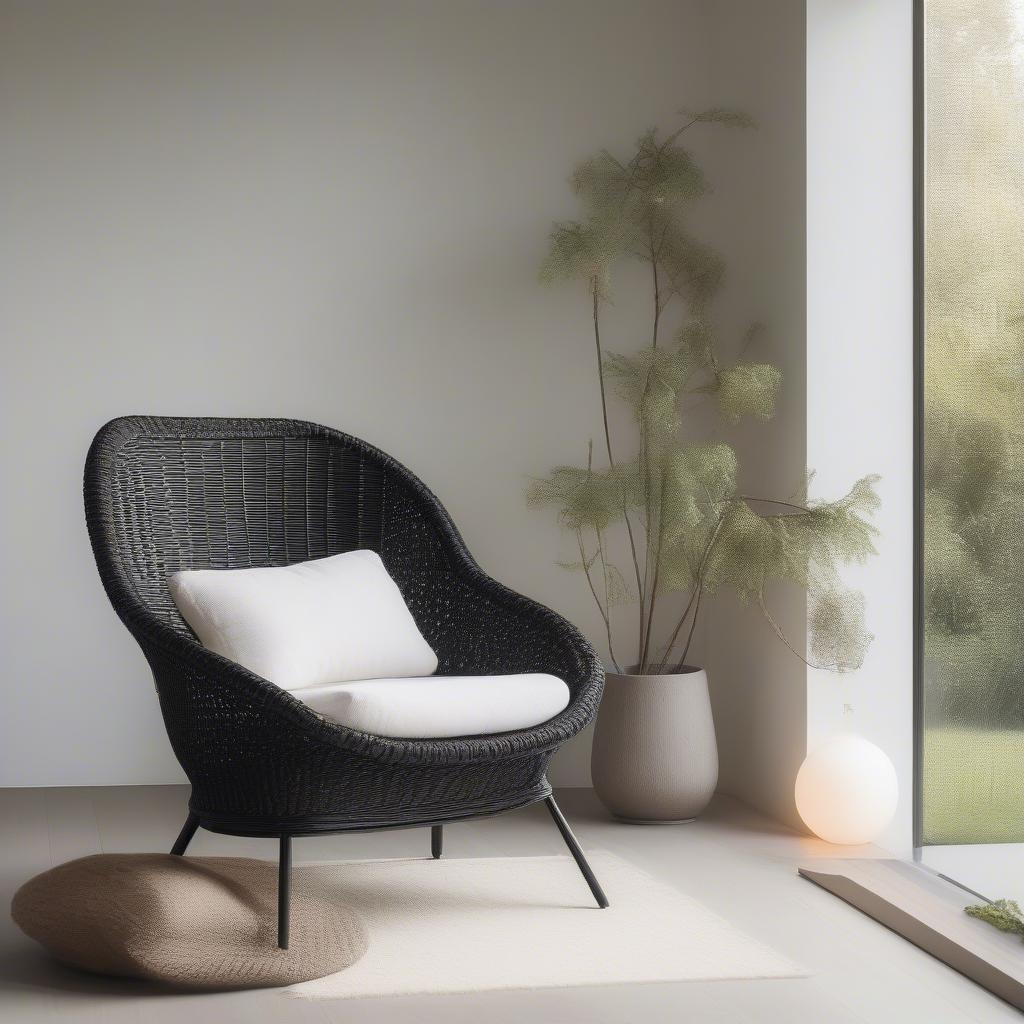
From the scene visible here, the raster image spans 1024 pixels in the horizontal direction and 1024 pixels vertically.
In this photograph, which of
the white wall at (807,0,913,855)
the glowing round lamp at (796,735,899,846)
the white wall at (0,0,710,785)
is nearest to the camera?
the glowing round lamp at (796,735,899,846)

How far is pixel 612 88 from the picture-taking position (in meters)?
3.97

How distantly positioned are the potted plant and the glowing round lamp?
0.21 m

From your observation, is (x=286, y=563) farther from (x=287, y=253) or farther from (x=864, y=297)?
(x=864, y=297)

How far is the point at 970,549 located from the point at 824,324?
699mm

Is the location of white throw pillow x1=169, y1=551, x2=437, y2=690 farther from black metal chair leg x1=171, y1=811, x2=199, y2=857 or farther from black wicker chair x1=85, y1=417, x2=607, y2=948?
black metal chair leg x1=171, y1=811, x2=199, y2=857

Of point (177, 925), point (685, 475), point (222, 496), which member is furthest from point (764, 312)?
point (177, 925)

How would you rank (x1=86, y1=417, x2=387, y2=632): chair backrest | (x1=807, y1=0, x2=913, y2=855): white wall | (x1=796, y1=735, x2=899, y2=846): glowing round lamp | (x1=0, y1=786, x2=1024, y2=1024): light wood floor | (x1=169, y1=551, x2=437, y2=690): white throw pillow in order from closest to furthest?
(x1=0, y1=786, x2=1024, y2=1024): light wood floor < (x1=169, y1=551, x2=437, y2=690): white throw pillow < (x1=86, y1=417, x2=387, y2=632): chair backrest < (x1=796, y1=735, x2=899, y2=846): glowing round lamp < (x1=807, y1=0, x2=913, y2=855): white wall

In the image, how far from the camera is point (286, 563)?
120 inches

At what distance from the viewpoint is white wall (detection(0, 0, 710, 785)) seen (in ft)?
12.3

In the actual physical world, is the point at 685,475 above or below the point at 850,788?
above

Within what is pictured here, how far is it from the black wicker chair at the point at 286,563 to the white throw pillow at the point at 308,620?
0.40 ft

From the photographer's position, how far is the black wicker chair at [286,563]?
2.28 m

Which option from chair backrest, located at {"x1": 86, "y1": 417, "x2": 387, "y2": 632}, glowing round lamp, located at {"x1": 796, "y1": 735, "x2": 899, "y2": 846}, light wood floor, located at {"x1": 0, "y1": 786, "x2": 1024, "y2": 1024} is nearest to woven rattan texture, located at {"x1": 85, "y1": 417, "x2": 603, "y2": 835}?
chair backrest, located at {"x1": 86, "y1": 417, "x2": 387, "y2": 632}

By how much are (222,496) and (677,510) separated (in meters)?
1.07
